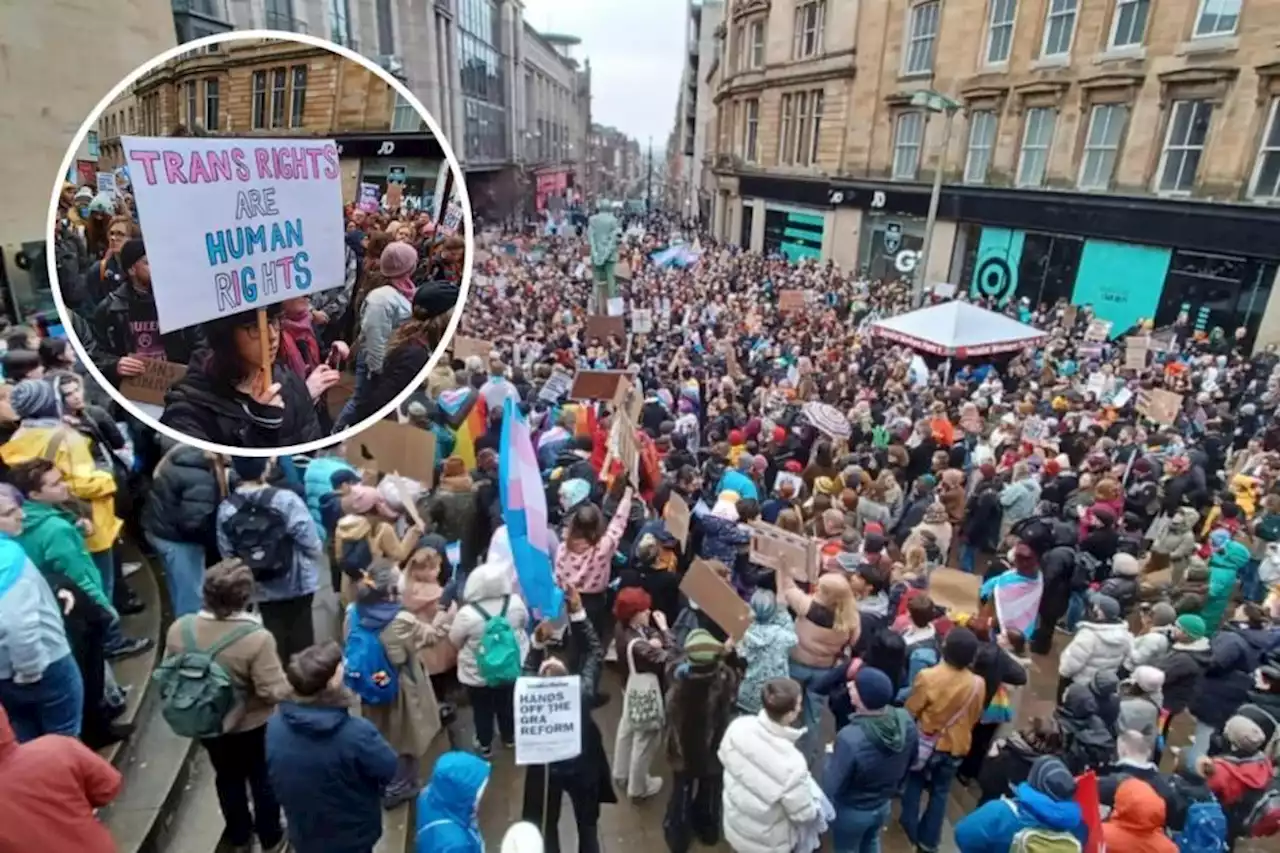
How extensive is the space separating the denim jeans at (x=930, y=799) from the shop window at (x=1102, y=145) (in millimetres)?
19160

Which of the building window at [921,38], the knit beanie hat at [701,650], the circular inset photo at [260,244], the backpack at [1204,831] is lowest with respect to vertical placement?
the backpack at [1204,831]

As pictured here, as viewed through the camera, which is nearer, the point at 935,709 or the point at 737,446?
the point at 935,709

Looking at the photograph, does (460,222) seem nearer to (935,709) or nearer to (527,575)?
(527,575)

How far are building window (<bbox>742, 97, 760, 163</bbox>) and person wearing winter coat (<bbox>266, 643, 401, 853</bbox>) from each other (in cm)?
3522

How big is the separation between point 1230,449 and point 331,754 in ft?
37.3

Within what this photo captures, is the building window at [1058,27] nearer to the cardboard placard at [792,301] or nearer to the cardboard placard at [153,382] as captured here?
the cardboard placard at [792,301]

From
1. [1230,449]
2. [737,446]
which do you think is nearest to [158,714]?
[737,446]

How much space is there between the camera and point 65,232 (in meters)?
1.98

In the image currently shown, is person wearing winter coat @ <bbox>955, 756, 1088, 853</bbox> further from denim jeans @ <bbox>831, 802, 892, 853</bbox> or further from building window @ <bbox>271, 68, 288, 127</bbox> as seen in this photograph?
building window @ <bbox>271, 68, 288, 127</bbox>

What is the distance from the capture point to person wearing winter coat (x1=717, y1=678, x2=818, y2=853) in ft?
10.8

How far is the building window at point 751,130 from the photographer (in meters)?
35.0

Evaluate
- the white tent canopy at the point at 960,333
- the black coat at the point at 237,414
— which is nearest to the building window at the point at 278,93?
the black coat at the point at 237,414

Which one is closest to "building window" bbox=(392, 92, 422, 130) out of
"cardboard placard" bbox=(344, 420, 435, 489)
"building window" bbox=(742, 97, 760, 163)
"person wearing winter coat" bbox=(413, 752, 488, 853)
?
"person wearing winter coat" bbox=(413, 752, 488, 853)

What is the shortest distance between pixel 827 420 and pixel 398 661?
5494mm
